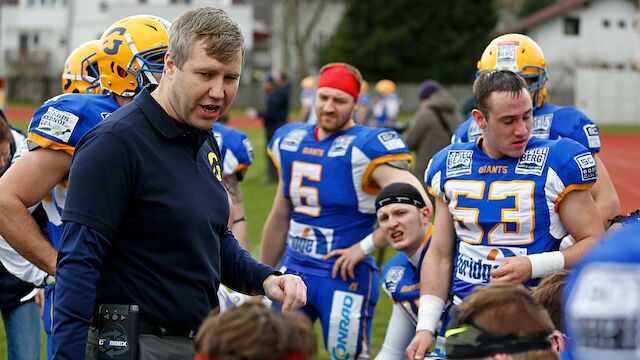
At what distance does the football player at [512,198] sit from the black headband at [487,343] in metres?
1.91

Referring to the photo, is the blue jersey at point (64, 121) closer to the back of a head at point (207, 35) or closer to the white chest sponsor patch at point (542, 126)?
the back of a head at point (207, 35)

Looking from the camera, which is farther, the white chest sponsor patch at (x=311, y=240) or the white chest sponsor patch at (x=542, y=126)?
the white chest sponsor patch at (x=311, y=240)

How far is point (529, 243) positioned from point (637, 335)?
2.96 metres

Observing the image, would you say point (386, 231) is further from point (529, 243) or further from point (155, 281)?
point (155, 281)

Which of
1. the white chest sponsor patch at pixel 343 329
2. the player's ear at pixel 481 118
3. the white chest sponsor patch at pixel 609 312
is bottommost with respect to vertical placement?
the white chest sponsor patch at pixel 343 329

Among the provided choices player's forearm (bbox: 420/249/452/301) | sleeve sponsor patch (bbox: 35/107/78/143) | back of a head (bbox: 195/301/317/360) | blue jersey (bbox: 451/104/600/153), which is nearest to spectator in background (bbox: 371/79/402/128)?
blue jersey (bbox: 451/104/600/153)

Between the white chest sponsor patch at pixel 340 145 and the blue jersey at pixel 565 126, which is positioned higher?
the blue jersey at pixel 565 126

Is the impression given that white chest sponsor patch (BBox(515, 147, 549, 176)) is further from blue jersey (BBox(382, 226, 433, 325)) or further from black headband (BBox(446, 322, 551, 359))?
black headband (BBox(446, 322, 551, 359))

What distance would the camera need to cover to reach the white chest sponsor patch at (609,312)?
1.56 m

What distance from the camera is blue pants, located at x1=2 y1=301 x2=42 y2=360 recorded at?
18.1ft

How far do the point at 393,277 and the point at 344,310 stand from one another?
2.29 ft

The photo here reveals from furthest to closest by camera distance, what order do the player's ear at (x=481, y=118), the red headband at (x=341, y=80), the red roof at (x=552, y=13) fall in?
the red roof at (x=552, y=13) < the red headband at (x=341, y=80) < the player's ear at (x=481, y=118)

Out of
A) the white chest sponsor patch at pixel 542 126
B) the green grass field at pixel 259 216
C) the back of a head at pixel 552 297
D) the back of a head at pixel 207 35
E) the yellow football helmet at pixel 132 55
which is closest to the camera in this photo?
the back of a head at pixel 552 297

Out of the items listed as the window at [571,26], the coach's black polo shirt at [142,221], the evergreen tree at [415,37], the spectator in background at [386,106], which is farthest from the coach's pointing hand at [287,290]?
the window at [571,26]
